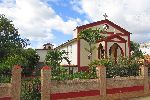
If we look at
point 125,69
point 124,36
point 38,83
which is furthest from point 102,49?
point 38,83

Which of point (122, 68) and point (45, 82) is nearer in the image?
point (45, 82)

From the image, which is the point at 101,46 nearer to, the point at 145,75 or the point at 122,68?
the point at 122,68

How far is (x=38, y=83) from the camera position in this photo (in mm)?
23250

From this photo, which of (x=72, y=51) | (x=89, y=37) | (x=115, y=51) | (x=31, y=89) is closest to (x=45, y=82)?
(x=31, y=89)

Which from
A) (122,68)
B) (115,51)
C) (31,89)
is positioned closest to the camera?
(31,89)

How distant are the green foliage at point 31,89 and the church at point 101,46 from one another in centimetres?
1884

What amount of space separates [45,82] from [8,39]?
933 inches

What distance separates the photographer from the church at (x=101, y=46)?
42719mm

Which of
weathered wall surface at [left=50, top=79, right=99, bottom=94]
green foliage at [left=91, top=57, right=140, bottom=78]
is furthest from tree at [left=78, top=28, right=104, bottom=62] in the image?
weathered wall surface at [left=50, top=79, right=99, bottom=94]

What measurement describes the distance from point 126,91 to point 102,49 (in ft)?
51.1

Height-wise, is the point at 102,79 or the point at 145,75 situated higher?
the point at 145,75

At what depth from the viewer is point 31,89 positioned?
23.1 metres

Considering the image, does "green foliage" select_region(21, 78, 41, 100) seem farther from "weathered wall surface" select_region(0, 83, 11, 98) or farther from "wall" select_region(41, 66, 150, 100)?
"weathered wall surface" select_region(0, 83, 11, 98)

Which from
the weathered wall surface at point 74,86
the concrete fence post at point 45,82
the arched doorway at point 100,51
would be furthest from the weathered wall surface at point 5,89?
the arched doorway at point 100,51
